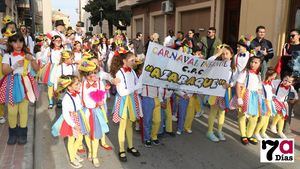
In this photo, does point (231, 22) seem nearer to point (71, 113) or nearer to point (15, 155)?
point (71, 113)

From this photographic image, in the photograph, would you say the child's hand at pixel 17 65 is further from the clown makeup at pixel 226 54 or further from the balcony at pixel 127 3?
the balcony at pixel 127 3

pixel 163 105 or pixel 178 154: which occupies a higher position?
pixel 163 105

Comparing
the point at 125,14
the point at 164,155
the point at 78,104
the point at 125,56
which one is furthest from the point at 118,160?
the point at 125,14

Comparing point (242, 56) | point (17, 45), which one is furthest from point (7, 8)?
point (242, 56)

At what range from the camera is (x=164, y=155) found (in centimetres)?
470

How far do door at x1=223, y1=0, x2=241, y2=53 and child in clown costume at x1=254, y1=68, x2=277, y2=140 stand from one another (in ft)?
17.8

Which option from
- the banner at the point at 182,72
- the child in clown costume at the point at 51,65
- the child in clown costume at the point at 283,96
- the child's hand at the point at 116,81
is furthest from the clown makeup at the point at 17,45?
the child in clown costume at the point at 283,96

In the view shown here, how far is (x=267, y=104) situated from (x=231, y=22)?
20.5 ft

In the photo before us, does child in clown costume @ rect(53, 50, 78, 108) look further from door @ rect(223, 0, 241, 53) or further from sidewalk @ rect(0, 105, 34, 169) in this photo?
door @ rect(223, 0, 241, 53)

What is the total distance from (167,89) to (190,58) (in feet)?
2.03

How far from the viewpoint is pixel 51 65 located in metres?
7.13

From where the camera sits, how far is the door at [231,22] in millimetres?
10453

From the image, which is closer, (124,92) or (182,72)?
(124,92)

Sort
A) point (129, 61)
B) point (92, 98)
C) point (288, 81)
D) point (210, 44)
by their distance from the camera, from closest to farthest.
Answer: point (92, 98), point (129, 61), point (288, 81), point (210, 44)
